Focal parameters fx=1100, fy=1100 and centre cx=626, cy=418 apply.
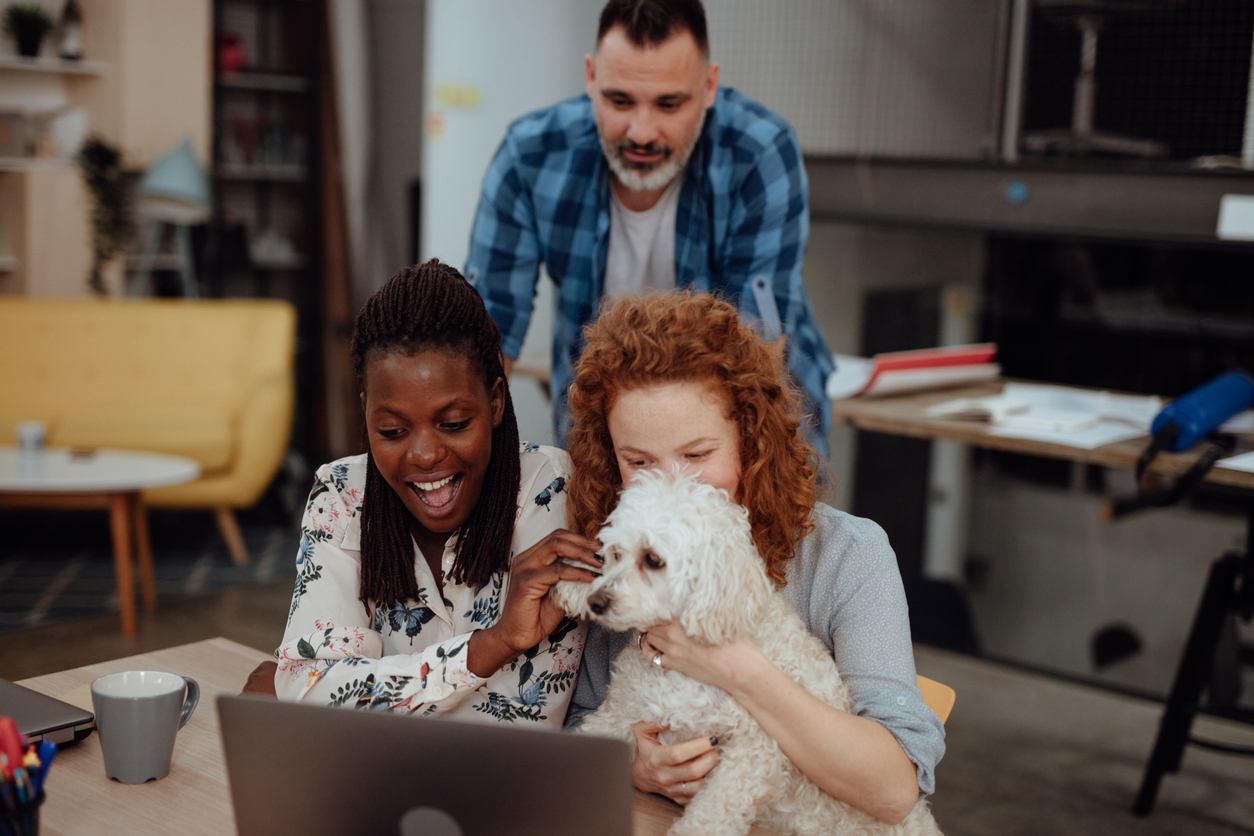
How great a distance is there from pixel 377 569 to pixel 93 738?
366 mm

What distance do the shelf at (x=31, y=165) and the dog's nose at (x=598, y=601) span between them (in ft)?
17.9

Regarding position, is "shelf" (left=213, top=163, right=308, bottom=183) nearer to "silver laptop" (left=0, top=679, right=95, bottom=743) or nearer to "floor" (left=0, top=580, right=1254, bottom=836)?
"floor" (left=0, top=580, right=1254, bottom=836)

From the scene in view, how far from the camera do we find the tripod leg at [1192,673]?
2.82m

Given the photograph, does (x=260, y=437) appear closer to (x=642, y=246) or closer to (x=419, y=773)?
(x=642, y=246)

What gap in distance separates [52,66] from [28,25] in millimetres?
211

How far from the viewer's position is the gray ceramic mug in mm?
1143

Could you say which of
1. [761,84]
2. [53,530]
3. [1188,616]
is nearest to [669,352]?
[761,84]

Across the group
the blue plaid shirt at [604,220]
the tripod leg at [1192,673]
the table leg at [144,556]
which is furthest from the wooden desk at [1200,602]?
the table leg at [144,556]

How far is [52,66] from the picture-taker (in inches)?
217

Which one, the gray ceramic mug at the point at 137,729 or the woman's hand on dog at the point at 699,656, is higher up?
the woman's hand on dog at the point at 699,656

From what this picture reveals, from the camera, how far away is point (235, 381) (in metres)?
5.18

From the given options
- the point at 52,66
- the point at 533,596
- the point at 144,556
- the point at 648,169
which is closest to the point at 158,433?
the point at 144,556

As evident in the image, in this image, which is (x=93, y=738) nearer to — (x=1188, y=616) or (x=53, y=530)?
(x=1188, y=616)

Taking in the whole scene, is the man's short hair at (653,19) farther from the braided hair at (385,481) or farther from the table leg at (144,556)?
the table leg at (144,556)
